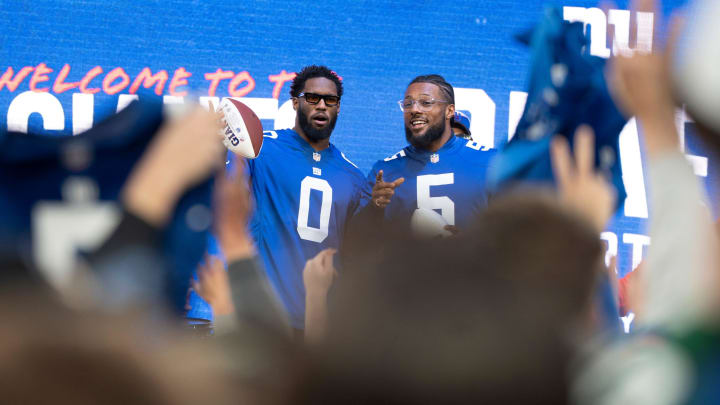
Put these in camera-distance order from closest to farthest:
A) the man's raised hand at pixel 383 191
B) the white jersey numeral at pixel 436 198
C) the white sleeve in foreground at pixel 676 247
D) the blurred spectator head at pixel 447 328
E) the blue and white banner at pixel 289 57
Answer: the blurred spectator head at pixel 447 328, the white sleeve in foreground at pixel 676 247, the man's raised hand at pixel 383 191, the white jersey numeral at pixel 436 198, the blue and white banner at pixel 289 57

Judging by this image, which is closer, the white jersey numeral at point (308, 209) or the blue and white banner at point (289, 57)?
the white jersey numeral at point (308, 209)

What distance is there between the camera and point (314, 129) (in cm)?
350

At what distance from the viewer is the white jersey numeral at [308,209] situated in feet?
10.7

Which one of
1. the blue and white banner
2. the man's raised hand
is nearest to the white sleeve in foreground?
the man's raised hand

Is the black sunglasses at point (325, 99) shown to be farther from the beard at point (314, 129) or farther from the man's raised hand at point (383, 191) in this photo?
the man's raised hand at point (383, 191)

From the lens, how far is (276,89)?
3943 mm

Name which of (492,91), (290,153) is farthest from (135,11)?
(492,91)

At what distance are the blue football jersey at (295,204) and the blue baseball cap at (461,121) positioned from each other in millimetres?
565

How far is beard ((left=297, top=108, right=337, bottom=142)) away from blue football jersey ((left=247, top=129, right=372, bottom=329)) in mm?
50

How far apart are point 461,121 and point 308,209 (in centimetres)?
95

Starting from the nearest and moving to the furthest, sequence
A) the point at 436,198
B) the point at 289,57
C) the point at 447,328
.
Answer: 1. the point at 447,328
2. the point at 436,198
3. the point at 289,57

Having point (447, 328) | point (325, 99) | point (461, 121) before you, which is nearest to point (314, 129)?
point (325, 99)

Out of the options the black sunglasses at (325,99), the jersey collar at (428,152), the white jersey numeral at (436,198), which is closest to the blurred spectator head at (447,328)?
the white jersey numeral at (436,198)

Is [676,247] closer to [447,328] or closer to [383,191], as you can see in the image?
[447,328]
